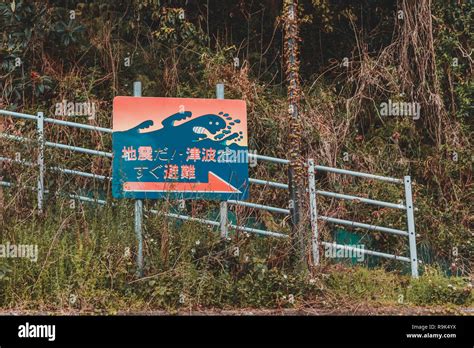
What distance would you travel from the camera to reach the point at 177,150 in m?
8.31

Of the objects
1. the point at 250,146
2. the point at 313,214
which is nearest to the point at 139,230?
the point at 313,214

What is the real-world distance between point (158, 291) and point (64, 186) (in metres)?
2.01

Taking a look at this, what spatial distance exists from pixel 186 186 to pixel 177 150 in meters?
0.44

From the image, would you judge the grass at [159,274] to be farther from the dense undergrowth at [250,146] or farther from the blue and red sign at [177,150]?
the blue and red sign at [177,150]

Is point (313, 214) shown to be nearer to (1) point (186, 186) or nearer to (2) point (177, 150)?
(1) point (186, 186)

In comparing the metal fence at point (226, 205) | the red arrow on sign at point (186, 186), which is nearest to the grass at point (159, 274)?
the metal fence at point (226, 205)

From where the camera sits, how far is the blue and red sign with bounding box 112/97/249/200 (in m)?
8.15

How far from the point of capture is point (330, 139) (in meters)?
11.0

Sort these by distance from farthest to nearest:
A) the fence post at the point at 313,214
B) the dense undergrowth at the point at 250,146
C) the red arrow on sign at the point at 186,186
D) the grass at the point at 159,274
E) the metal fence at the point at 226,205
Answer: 1. the fence post at the point at 313,214
2. the metal fence at the point at 226,205
3. the red arrow on sign at the point at 186,186
4. the dense undergrowth at the point at 250,146
5. the grass at the point at 159,274

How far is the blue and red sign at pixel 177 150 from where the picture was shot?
8148 millimetres

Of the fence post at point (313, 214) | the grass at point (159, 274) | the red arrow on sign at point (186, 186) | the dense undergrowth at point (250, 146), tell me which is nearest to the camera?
the grass at point (159, 274)

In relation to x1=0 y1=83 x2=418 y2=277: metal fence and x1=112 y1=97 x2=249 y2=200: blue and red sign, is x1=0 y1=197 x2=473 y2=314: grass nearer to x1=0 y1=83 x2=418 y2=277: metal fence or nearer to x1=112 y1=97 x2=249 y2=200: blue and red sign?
x1=0 y1=83 x2=418 y2=277: metal fence

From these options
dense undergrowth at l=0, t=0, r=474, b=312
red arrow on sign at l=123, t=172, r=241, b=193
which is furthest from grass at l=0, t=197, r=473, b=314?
red arrow on sign at l=123, t=172, r=241, b=193

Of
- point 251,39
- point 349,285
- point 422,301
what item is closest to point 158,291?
point 349,285
